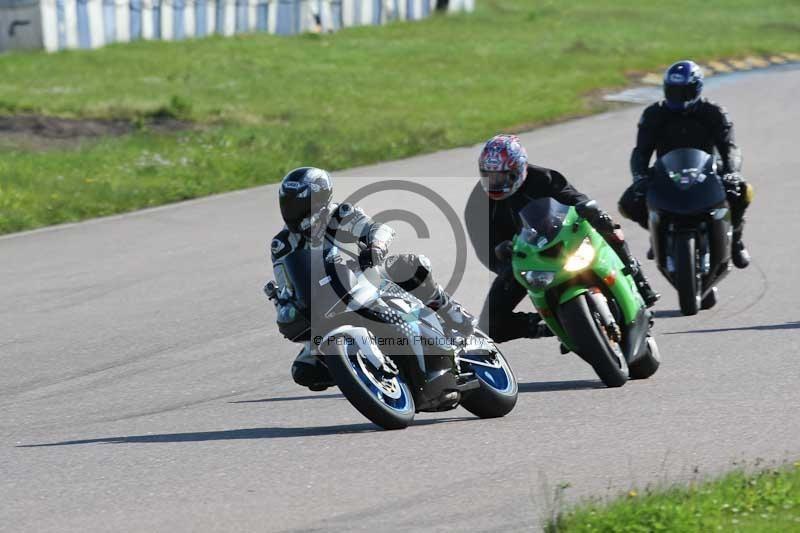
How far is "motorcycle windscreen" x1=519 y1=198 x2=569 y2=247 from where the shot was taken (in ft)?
28.0

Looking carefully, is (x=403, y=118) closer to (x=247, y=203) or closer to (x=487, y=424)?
(x=247, y=203)

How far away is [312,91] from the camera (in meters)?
26.5

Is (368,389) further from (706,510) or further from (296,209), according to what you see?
(706,510)

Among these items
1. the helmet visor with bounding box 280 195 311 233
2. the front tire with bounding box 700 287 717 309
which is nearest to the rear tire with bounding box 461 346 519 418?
the helmet visor with bounding box 280 195 311 233

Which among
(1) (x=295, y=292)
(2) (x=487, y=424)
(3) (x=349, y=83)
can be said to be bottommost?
(3) (x=349, y=83)

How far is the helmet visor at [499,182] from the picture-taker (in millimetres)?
9008

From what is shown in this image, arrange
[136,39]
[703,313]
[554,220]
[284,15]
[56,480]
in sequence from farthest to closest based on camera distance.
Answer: [284,15], [136,39], [703,313], [554,220], [56,480]

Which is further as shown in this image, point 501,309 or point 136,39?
point 136,39

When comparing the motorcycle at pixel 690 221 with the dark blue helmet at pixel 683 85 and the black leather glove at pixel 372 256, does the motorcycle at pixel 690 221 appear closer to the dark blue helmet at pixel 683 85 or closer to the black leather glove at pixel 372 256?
the dark blue helmet at pixel 683 85

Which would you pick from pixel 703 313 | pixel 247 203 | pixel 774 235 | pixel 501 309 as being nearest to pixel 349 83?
pixel 247 203

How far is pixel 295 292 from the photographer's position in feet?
25.0

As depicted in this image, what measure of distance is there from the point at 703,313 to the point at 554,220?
11.4 feet

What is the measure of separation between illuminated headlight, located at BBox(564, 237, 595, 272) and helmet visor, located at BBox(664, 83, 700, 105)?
11.6 ft

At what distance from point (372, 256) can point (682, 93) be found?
5143mm
